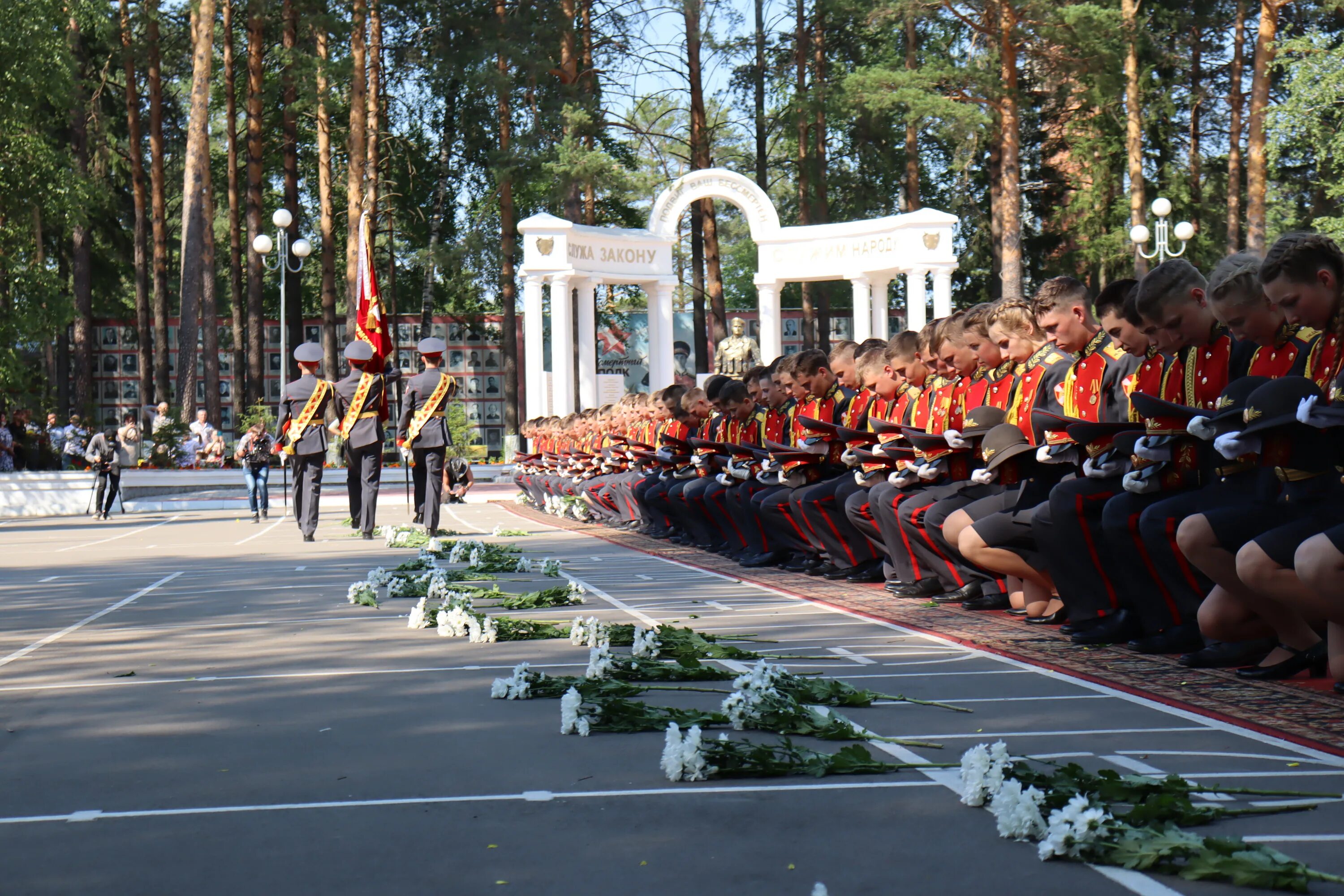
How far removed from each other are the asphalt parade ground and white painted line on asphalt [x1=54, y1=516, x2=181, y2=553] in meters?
8.53

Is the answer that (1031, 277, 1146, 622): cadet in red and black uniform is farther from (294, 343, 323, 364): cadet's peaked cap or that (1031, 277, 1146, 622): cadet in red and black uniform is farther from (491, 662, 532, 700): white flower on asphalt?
(294, 343, 323, 364): cadet's peaked cap

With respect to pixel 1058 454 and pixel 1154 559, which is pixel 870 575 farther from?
pixel 1154 559

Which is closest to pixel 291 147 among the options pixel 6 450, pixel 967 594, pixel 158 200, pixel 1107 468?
pixel 158 200

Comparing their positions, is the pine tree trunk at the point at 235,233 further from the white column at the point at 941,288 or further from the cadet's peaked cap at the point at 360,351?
the cadet's peaked cap at the point at 360,351

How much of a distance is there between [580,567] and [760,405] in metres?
2.13

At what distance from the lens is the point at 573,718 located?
4977mm

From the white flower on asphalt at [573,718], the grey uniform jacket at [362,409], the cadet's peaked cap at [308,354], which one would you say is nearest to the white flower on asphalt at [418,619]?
the white flower on asphalt at [573,718]

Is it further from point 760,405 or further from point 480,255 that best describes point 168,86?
point 760,405

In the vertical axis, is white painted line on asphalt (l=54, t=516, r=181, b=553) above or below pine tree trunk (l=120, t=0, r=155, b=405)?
below

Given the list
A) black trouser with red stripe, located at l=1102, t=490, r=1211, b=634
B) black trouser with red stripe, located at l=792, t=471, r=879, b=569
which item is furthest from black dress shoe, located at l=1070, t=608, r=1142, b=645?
black trouser with red stripe, located at l=792, t=471, r=879, b=569

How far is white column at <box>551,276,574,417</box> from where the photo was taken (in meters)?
30.7

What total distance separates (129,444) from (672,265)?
12.3 metres

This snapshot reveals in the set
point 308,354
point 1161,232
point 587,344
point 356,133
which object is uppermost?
point 356,133

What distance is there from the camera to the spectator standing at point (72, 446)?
30.7 m
